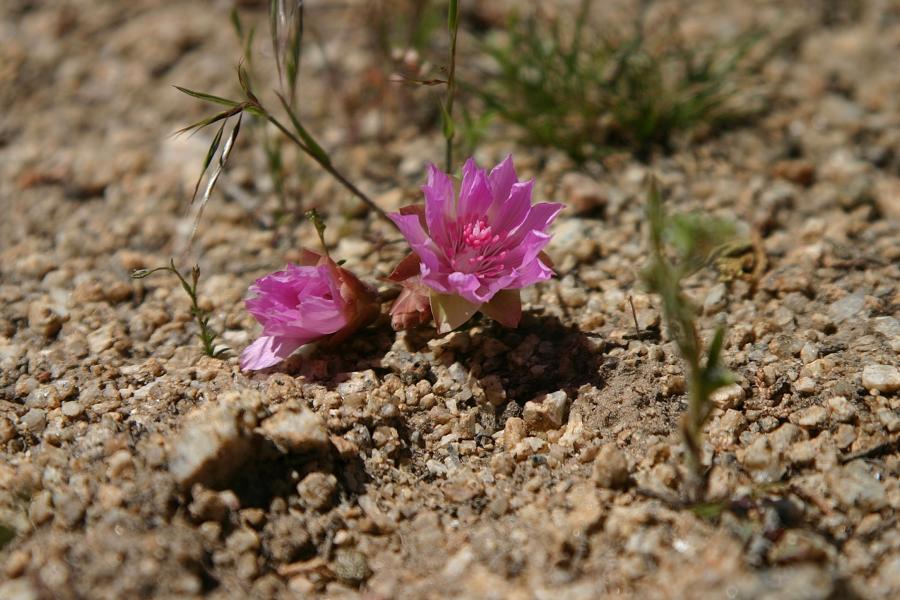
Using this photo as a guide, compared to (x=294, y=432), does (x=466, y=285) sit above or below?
Answer: above

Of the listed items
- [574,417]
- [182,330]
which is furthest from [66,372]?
[574,417]

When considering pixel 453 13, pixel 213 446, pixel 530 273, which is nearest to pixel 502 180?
pixel 530 273

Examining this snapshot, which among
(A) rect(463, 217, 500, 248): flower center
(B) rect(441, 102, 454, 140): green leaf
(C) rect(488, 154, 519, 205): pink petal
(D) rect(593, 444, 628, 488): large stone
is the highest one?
(B) rect(441, 102, 454, 140): green leaf

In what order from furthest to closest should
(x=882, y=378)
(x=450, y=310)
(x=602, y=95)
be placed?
(x=602, y=95) → (x=450, y=310) → (x=882, y=378)

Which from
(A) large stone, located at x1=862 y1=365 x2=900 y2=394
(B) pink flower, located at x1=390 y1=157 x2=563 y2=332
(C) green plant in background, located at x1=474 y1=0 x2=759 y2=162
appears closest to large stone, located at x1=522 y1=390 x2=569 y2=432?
(B) pink flower, located at x1=390 y1=157 x2=563 y2=332

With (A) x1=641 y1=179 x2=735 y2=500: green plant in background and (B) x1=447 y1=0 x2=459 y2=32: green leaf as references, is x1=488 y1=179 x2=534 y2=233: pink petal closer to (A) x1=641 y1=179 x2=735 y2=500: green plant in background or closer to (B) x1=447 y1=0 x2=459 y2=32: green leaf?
(B) x1=447 y1=0 x2=459 y2=32: green leaf

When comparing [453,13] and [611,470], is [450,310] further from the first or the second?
[453,13]
